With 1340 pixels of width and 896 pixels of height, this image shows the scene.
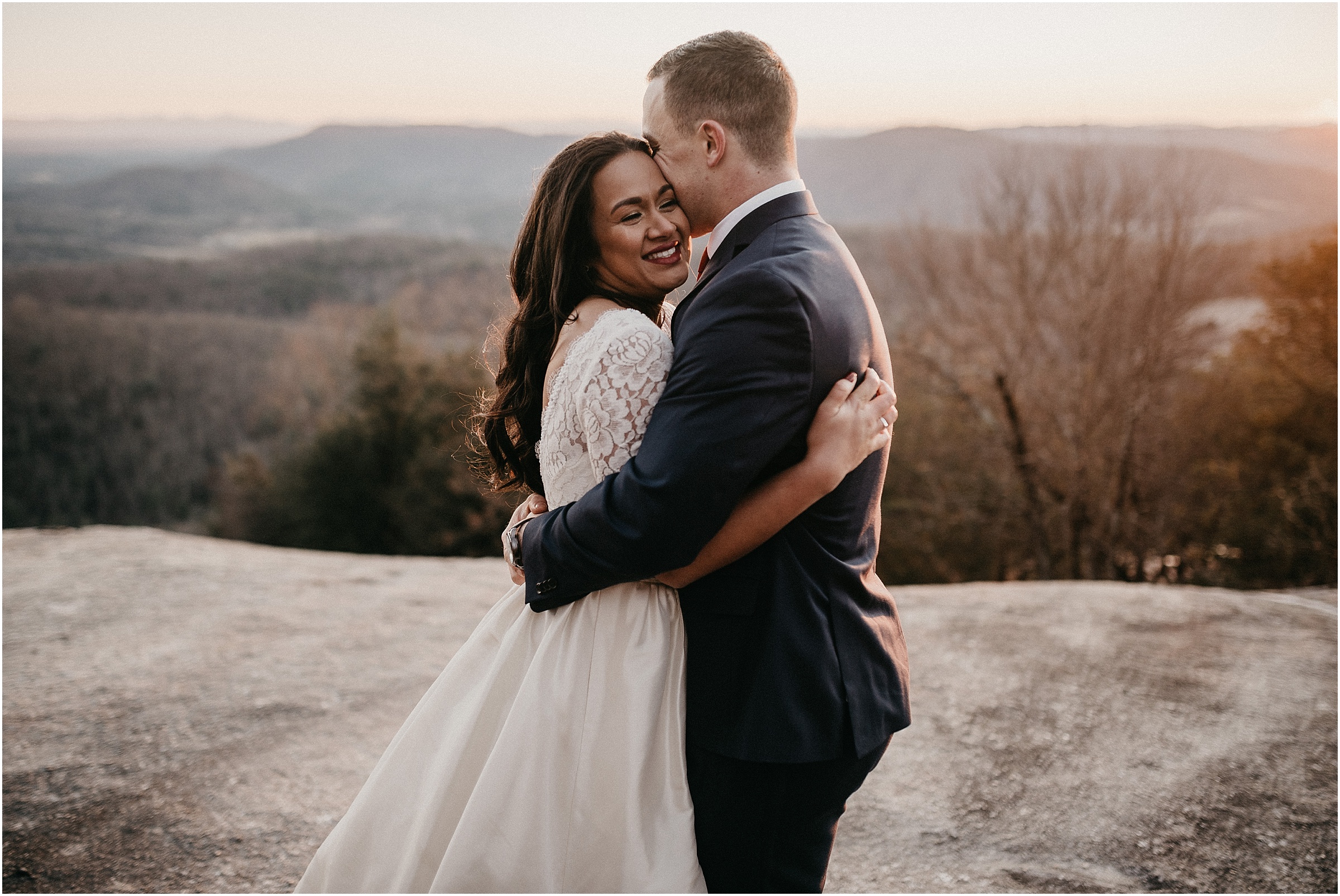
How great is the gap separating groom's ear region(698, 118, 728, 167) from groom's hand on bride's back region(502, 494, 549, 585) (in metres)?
0.92

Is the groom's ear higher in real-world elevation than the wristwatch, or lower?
higher

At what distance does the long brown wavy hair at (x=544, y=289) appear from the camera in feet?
6.60

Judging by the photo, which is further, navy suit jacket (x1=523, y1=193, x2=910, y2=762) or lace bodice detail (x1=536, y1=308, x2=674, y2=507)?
lace bodice detail (x1=536, y1=308, x2=674, y2=507)

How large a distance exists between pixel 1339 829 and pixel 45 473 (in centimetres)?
4033

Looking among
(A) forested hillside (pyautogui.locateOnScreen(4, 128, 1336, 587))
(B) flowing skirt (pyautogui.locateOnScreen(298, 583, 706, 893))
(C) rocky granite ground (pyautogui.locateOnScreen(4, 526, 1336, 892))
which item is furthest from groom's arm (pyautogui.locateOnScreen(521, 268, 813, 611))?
(A) forested hillside (pyautogui.locateOnScreen(4, 128, 1336, 587))

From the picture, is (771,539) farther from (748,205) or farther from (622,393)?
(748,205)

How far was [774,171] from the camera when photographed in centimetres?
195

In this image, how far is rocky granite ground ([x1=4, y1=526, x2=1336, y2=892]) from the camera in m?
3.35

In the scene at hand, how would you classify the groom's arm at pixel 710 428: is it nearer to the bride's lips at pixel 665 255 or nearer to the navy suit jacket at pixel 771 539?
the navy suit jacket at pixel 771 539

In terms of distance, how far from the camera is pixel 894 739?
427cm

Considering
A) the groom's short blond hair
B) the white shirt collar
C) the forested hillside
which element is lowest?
the forested hillside

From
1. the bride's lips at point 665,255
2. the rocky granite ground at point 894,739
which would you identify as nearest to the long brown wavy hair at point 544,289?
the bride's lips at point 665,255

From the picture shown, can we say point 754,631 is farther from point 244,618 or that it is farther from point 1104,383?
point 1104,383

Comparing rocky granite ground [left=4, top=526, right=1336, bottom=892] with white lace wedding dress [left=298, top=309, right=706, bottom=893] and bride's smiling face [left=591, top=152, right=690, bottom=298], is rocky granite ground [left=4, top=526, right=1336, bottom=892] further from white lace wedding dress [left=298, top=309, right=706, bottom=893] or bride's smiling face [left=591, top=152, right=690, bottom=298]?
bride's smiling face [left=591, top=152, right=690, bottom=298]
